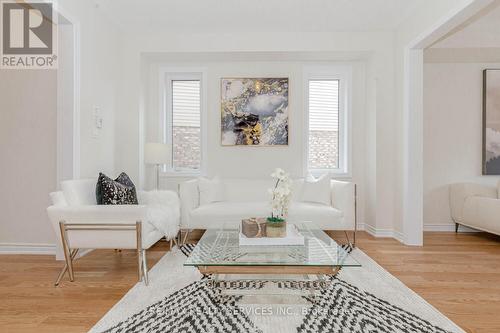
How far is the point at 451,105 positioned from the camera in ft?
16.7

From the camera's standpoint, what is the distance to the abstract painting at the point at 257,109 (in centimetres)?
519

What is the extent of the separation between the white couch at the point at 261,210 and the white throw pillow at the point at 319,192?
6 centimetres

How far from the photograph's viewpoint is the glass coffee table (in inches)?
84.3

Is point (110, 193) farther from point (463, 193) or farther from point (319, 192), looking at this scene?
point (463, 193)

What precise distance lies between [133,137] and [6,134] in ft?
4.85

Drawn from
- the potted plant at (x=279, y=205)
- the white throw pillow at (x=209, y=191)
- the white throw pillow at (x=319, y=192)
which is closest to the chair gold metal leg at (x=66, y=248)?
the potted plant at (x=279, y=205)

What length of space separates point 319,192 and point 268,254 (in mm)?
2271

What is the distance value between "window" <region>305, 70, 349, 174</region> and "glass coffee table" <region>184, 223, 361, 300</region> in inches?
99.5

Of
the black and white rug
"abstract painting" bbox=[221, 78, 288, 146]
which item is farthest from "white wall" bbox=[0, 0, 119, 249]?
"abstract painting" bbox=[221, 78, 288, 146]

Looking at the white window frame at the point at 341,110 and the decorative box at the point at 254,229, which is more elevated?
the white window frame at the point at 341,110

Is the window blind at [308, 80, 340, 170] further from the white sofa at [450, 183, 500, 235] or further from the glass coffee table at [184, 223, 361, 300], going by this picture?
the glass coffee table at [184, 223, 361, 300]

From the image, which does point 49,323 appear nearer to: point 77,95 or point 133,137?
point 77,95

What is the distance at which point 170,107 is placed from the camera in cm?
533

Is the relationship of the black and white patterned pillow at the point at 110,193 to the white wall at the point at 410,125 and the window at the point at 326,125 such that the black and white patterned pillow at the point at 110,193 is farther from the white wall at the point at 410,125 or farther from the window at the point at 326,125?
the white wall at the point at 410,125
